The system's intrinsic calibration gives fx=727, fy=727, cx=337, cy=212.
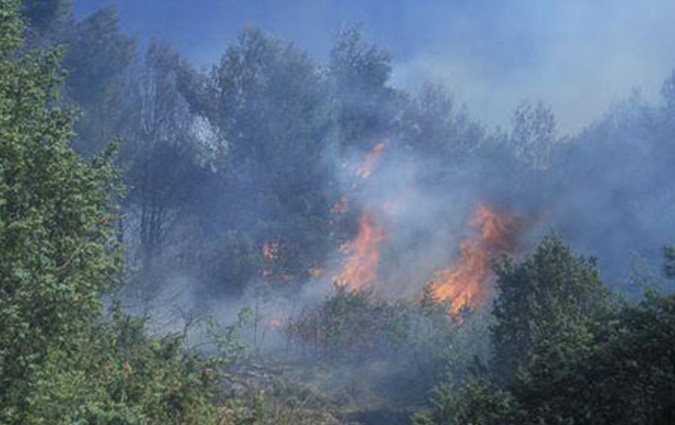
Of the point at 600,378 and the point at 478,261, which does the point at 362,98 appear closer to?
the point at 478,261

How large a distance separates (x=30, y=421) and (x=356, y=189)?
4299cm

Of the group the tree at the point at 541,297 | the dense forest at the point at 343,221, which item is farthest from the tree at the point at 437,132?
the tree at the point at 541,297

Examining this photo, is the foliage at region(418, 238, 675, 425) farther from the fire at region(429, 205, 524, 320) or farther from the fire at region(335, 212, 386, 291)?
the fire at region(335, 212, 386, 291)

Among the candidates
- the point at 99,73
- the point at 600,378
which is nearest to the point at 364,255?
the point at 99,73

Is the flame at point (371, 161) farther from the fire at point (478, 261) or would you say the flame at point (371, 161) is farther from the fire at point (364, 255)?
the fire at point (478, 261)

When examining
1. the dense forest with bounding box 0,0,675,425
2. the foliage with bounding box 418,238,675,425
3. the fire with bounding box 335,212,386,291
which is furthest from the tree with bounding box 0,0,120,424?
the fire with bounding box 335,212,386,291

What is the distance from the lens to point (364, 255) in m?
54.1

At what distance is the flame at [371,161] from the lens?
5628 centimetres

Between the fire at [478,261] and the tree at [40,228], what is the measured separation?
33.8 metres

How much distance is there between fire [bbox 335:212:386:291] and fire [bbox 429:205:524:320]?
483 cm

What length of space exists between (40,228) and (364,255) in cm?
4199

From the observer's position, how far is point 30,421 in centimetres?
1193

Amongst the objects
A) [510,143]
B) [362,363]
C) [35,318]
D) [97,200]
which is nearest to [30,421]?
[35,318]

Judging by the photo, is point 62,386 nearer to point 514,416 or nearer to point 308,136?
point 514,416
